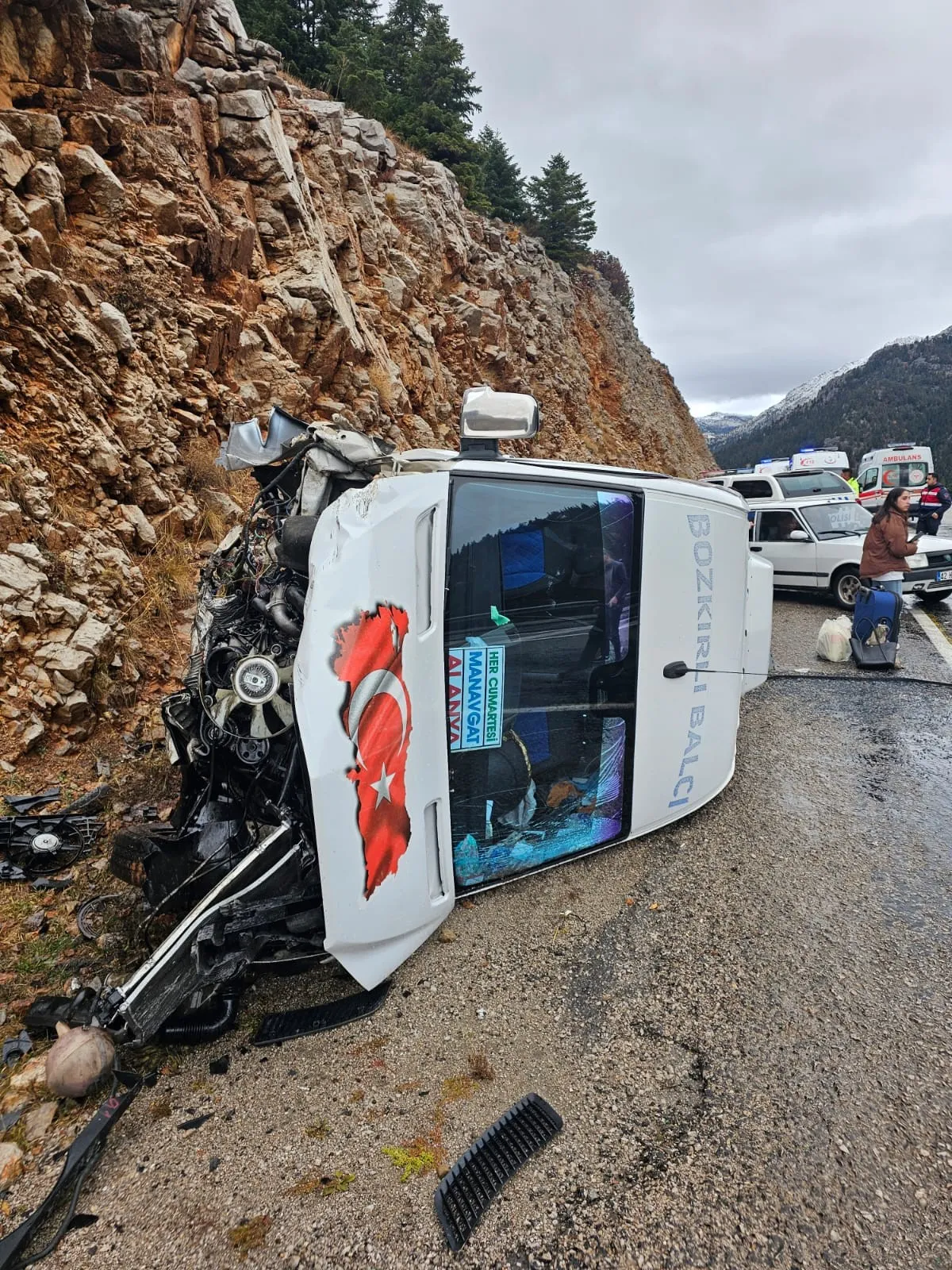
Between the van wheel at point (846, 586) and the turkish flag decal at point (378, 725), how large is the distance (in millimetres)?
8166

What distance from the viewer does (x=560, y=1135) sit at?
1.84m

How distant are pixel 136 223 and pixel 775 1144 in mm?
9354

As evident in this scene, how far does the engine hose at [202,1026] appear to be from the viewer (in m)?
2.16

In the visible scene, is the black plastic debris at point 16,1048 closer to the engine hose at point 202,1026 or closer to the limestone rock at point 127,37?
the engine hose at point 202,1026

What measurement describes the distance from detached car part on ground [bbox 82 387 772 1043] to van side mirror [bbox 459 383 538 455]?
0.05ft

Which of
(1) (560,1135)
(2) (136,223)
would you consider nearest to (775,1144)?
(1) (560,1135)

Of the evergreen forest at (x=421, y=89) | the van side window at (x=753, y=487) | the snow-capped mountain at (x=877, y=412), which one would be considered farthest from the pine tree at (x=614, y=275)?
the snow-capped mountain at (x=877, y=412)

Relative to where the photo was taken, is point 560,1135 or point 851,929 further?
point 851,929

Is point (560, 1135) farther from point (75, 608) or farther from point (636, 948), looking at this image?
point (75, 608)

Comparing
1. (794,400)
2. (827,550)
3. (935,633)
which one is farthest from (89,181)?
(794,400)

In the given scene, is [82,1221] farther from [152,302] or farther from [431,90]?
[431,90]

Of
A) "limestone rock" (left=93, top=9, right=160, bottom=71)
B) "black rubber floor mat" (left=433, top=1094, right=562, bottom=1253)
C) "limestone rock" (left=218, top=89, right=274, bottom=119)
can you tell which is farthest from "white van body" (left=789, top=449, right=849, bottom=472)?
"black rubber floor mat" (left=433, top=1094, right=562, bottom=1253)

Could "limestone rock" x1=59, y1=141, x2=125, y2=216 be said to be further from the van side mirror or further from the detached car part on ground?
the van side mirror

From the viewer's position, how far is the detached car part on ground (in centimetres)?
209
